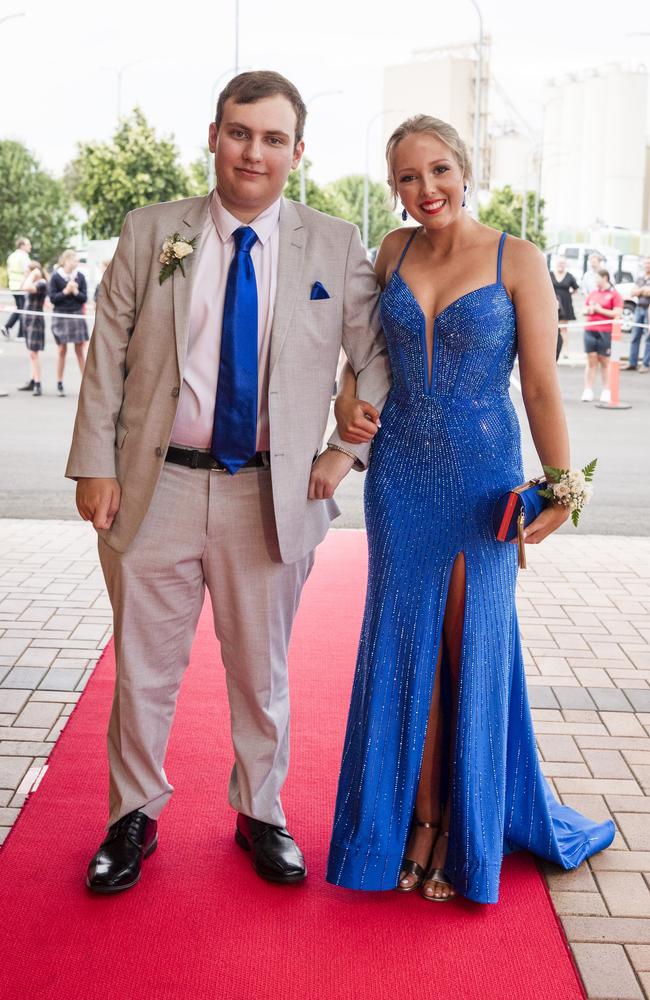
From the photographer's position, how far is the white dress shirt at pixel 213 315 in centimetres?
279

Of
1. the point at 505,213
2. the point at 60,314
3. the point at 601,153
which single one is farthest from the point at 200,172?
the point at 601,153

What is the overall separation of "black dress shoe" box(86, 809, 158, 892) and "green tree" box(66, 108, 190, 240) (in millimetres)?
32061

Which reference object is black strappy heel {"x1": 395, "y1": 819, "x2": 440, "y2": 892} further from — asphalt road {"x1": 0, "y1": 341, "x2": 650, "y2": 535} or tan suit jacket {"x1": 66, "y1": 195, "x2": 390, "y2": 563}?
asphalt road {"x1": 0, "y1": 341, "x2": 650, "y2": 535}

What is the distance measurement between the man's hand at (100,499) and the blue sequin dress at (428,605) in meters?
0.68

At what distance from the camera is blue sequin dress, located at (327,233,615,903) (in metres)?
2.87

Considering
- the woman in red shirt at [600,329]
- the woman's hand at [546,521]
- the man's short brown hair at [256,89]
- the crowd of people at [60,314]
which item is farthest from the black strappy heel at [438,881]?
the crowd of people at [60,314]

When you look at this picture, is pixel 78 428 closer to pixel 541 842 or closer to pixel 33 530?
pixel 541 842

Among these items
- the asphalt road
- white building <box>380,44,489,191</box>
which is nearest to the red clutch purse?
the asphalt road

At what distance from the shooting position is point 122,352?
9.32ft

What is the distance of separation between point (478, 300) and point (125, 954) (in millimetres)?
1816

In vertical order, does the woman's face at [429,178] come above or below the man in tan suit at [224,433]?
above

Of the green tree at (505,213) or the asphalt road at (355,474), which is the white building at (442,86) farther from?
the asphalt road at (355,474)

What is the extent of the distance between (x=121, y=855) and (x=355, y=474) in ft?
22.8

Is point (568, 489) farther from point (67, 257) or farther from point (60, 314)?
point (67, 257)
